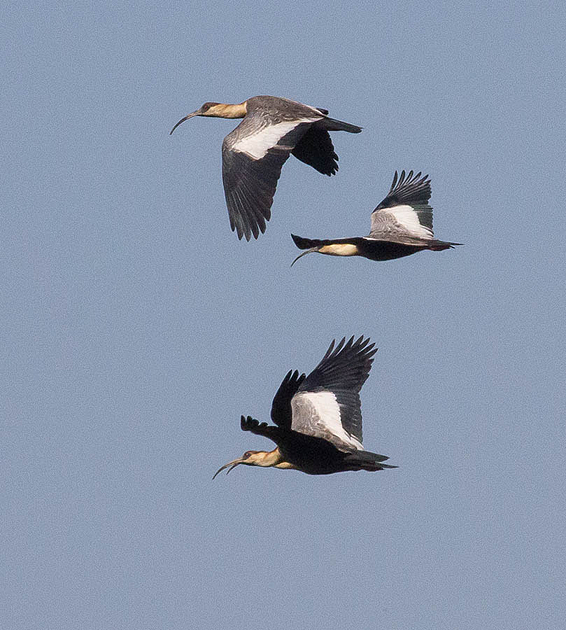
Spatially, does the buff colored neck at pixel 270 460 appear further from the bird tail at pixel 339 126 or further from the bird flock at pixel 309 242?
the bird tail at pixel 339 126

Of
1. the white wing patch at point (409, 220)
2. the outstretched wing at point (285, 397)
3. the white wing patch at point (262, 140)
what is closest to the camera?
the outstretched wing at point (285, 397)

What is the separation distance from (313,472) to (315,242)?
4427mm

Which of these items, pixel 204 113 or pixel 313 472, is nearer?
pixel 313 472

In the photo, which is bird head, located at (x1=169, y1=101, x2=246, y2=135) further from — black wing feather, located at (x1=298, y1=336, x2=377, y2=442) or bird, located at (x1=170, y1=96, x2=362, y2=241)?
black wing feather, located at (x1=298, y1=336, x2=377, y2=442)

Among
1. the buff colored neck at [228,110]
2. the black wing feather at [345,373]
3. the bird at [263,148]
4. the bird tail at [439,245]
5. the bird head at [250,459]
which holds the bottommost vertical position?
the bird head at [250,459]

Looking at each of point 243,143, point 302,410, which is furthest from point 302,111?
point 302,410

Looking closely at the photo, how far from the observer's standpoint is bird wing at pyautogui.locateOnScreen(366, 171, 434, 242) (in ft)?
82.9

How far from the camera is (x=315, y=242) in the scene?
23.4 metres

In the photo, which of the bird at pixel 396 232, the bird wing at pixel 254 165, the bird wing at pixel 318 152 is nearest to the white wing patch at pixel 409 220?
the bird at pixel 396 232

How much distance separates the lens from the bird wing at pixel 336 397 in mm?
21719

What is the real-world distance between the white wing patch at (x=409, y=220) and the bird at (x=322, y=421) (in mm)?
2961

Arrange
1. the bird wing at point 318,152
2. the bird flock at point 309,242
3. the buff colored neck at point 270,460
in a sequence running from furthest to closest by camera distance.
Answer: the bird wing at point 318,152, the buff colored neck at point 270,460, the bird flock at point 309,242

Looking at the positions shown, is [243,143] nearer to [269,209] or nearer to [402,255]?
[269,209]

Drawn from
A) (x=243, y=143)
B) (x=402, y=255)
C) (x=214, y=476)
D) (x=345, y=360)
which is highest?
(x=243, y=143)
